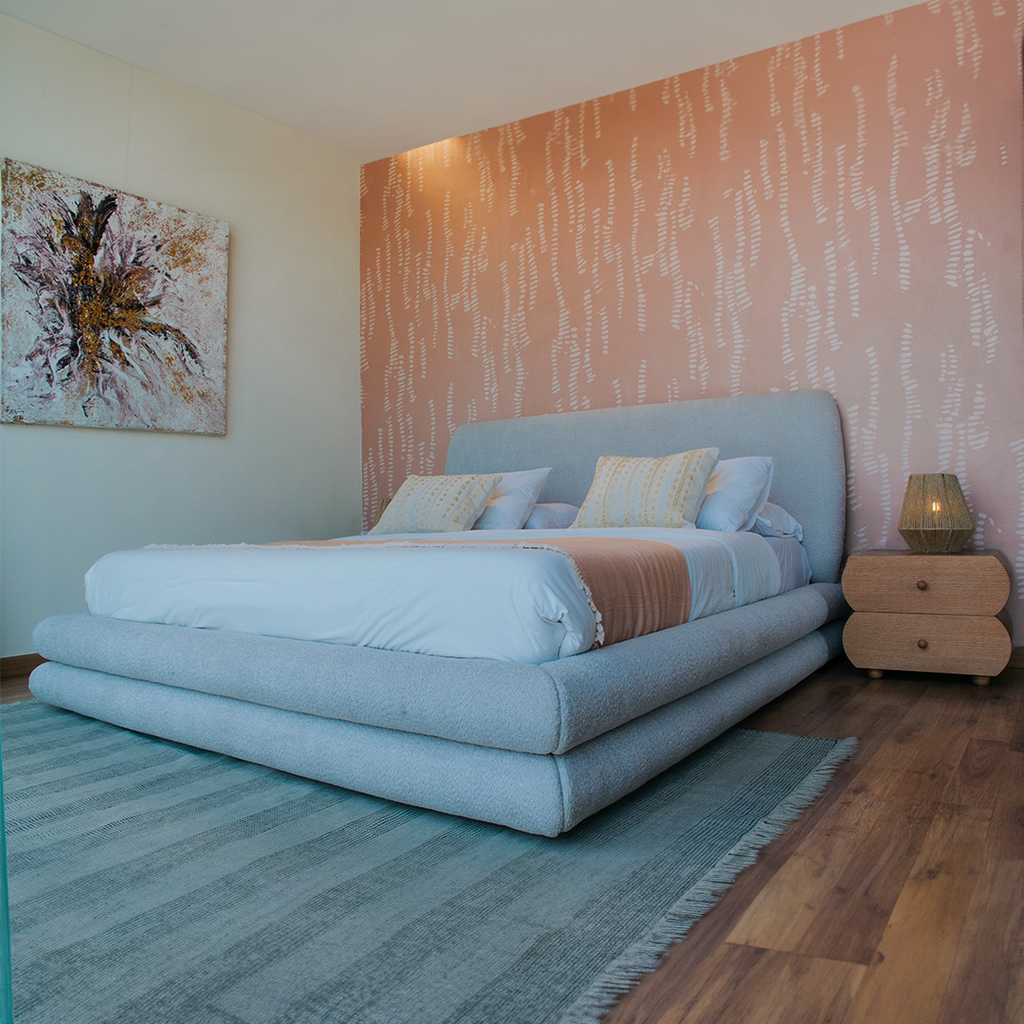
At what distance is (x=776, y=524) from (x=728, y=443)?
0.50m

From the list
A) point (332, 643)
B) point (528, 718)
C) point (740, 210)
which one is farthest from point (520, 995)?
point (740, 210)

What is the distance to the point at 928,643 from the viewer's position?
119 inches

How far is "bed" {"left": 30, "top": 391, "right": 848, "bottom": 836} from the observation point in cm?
162

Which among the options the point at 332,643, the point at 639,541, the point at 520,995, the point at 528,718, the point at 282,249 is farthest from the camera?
the point at 282,249

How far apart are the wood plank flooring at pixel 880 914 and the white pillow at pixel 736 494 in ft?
3.89

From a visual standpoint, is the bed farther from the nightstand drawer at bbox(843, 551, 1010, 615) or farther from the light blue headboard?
the light blue headboard

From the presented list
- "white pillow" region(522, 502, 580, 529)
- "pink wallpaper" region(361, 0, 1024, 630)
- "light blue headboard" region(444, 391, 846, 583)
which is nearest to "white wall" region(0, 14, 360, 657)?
"pink wallpaper" region(361, 0, 1024, 630)

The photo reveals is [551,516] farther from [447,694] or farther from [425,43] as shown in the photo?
[425,43]

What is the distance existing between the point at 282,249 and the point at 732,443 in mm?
2917

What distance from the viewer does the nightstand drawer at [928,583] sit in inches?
114

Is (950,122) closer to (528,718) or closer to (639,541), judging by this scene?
(639,541)

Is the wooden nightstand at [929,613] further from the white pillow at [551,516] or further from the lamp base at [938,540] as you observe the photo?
the white pillow at [551,516]

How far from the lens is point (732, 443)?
3752mm

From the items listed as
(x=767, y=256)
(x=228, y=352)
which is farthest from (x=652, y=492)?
(x=228, y=352)
